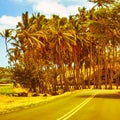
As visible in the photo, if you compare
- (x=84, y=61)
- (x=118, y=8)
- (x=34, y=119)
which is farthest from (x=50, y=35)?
(x=34, y=119)

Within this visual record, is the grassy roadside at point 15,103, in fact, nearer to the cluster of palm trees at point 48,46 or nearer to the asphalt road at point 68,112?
the asphalt road at point 68,112

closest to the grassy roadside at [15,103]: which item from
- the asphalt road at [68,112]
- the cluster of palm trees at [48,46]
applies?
the asphalt road at [68,112]

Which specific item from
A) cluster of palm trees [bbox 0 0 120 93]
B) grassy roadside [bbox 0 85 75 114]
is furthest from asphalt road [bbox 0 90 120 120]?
cluster of palm trees [bbox 0 0 120 93]

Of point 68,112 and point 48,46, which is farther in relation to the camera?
point 48,46

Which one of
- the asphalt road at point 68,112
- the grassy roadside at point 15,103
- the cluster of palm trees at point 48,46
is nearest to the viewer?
the asphalt road at point 68,112

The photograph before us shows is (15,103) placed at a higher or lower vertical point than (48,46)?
lower

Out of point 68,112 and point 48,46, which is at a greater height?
point 48,46

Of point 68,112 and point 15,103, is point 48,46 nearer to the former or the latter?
point 15,103

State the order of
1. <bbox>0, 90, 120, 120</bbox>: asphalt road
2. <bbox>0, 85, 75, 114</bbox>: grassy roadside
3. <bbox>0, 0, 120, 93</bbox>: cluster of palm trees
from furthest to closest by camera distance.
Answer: <bbox>0, 0, 120, 93</bbox>: cluster of palm trees, <bbox>0, 85, 75, 114</bbox>: grassy roadside, <bbox>0, 90, 120, 120</bbox>: asphalt road

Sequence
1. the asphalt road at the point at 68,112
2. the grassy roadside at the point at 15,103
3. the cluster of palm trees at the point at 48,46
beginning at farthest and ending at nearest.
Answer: the cluster of palm trees at the point at 48,46
the grassy roadside at the point at 15,103
the asphalt road at the point at 68,112

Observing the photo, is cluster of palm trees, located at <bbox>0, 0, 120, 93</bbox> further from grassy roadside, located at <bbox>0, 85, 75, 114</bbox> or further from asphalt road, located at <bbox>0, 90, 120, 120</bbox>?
asphalt road, located at <bbox>0, 90, 120, 120</bbox>

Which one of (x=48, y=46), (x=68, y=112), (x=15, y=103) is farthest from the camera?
(x=48, y=46)

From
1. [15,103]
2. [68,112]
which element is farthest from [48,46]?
[68,112]

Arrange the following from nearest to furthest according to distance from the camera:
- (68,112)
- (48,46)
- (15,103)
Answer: (68,112)
(15,103)
(48,46)
